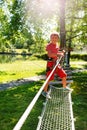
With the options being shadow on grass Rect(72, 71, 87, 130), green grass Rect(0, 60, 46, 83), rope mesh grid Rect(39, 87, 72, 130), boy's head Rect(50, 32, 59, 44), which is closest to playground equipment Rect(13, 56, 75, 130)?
rope mesh grid Rect(39, 87, 72, 130)

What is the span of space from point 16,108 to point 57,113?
1.61 meters

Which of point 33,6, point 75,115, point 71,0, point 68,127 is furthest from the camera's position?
point 71,0

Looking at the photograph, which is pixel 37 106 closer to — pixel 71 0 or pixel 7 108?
pixel 7 108

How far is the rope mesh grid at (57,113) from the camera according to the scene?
6703mm

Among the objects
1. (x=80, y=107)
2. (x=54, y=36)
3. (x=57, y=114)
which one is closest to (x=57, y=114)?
(x=57, y=114)

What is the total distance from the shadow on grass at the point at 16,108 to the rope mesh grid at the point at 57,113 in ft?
1.07

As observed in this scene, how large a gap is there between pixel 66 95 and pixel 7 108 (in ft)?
7.80

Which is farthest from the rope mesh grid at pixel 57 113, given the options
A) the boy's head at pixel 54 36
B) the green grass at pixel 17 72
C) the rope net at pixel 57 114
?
the green grass at pixel 17 72

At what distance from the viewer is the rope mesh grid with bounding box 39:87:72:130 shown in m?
6.70

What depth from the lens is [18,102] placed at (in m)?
9.91

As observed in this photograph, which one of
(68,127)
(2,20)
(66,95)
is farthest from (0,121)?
(2,20)

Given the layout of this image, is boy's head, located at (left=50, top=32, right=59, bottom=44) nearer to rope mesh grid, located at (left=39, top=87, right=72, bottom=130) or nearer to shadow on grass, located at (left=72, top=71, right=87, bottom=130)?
rope mesh grid, located at (left=39, top=87, right=72, bottom=130)

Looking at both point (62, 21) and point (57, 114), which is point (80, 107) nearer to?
point (57, 114)

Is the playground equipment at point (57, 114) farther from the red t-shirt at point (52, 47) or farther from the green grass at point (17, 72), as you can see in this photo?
the green grass at point (17, 72)
